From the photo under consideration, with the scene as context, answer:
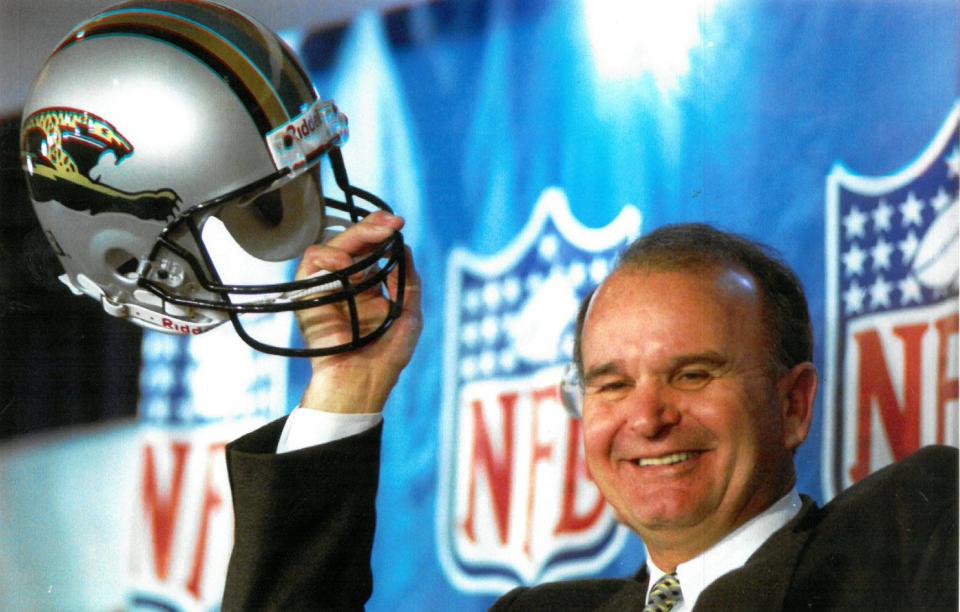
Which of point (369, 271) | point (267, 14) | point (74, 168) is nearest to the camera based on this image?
point (74, 168)

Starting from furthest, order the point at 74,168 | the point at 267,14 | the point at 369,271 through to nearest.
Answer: the point at 267,14 < the point at 369,271 < the point at 74,168

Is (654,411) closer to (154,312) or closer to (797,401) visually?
(797,401)

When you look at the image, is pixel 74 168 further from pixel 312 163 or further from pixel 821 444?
pixel 821 444

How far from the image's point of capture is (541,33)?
151cm

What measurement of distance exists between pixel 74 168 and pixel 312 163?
25cm

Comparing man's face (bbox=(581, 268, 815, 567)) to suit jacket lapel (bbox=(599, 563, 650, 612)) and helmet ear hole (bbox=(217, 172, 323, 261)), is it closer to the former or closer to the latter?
suit jacket lapel (bbox=(599, 563, 650, 612))

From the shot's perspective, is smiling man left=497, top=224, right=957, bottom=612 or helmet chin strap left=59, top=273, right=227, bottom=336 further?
helmet chin strap left=59, top=273, right=227, bottom=336

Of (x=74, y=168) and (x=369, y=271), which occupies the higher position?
(x=74, y=168)

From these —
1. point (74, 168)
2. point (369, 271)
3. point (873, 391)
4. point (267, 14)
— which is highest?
point (267, 14)

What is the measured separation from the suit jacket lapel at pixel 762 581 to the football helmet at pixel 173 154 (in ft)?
1.53

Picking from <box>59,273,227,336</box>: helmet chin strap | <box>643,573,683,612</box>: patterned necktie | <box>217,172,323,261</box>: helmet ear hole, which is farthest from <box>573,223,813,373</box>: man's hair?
<box>59,273,227,336</box>: helmet chin strap

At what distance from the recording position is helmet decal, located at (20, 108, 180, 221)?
4.05 ft

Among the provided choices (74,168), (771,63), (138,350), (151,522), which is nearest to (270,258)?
(74,168)

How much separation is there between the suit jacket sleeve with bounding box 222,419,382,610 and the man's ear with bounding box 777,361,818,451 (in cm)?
45
